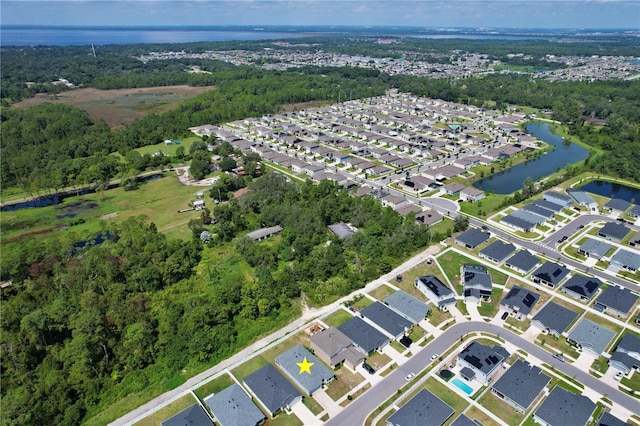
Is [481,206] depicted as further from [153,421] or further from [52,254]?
[52,254]

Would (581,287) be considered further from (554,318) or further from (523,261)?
(554,318)

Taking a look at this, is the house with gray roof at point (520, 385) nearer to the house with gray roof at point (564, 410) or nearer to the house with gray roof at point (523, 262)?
the house with gray roof at point (564, 410)

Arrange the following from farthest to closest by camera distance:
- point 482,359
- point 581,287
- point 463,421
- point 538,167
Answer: point 538,167, point 581,287, point 482,359, point 463,421

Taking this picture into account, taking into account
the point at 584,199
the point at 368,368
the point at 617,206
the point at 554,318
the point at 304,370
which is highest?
the point at 617,206

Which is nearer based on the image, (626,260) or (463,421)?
(463,421)

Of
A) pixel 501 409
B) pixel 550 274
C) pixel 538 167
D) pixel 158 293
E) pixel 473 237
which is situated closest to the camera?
pixel 501 409

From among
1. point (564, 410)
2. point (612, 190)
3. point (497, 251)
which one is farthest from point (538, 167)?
point (564, 410)
